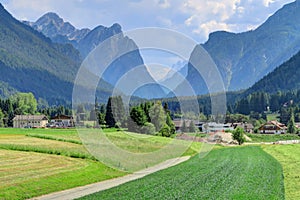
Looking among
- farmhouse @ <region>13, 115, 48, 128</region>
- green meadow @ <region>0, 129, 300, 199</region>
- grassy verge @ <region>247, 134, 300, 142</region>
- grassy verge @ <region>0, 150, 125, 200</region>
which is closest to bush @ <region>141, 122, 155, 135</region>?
green meadow @ <region>0, 129, 300, 199</region>

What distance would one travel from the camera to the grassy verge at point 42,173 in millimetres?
29672

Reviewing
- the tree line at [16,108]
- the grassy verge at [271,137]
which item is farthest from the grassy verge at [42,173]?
the tree line at [16,108]

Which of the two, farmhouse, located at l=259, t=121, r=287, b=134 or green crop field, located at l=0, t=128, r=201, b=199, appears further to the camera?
farmhouse, located at l=259, t=121, r=287, b=134

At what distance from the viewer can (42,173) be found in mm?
35062

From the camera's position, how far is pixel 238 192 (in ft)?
96.5

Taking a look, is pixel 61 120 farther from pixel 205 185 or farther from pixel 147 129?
pixel 205 185

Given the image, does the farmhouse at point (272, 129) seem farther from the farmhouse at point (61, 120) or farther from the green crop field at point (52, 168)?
the green crop field at point (52, 168)

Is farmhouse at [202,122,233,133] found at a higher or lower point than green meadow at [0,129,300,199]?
higher

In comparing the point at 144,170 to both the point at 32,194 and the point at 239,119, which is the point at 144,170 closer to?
the point at 32,194

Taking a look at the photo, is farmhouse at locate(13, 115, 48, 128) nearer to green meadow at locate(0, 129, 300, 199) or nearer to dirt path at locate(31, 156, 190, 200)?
green meadow at locate(0, 129, 300, 199)

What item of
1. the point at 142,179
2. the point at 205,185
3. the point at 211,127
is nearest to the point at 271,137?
the point at 211,127

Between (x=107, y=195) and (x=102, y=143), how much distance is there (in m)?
3.99

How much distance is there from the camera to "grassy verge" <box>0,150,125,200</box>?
29672mm

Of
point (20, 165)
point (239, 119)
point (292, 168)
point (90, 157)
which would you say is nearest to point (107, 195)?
point (20, 165)
